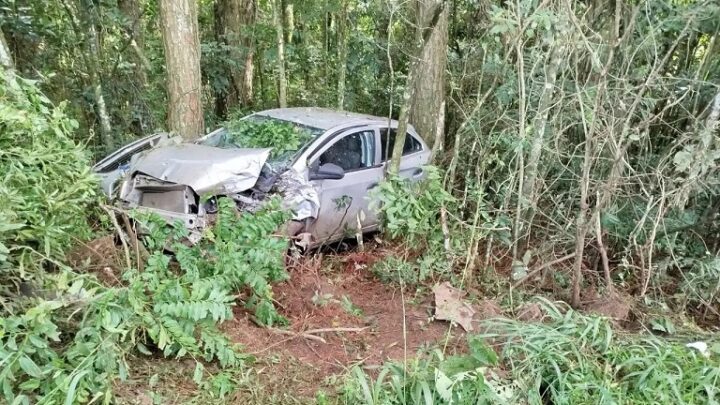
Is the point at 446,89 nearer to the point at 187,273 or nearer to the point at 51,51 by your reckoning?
the point at 187,273

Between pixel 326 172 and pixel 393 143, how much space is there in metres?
1.42

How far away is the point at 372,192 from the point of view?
454 cm

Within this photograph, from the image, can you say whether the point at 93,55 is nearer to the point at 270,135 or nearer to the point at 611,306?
the point at 270,135

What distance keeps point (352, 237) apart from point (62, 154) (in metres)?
3.14

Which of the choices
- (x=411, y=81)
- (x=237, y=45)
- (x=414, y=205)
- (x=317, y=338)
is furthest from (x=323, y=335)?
(x=237, y=45)

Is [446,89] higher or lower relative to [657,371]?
higher

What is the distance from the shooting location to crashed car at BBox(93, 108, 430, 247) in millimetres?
4488

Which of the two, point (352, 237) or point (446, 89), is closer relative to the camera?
point (352, 237)

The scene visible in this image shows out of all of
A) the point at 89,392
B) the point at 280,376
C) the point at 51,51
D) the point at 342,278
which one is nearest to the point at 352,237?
the point at 342,278

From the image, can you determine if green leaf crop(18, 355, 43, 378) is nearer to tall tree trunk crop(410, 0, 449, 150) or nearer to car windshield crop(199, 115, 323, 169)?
car windshield crop(199, 115, 323, 169)

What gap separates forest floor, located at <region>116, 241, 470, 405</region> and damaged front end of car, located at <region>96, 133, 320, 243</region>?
0.67 metres

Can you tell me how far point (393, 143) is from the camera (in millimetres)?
6148

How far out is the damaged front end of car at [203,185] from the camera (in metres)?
4.43

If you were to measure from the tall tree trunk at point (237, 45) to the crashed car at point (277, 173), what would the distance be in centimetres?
420
